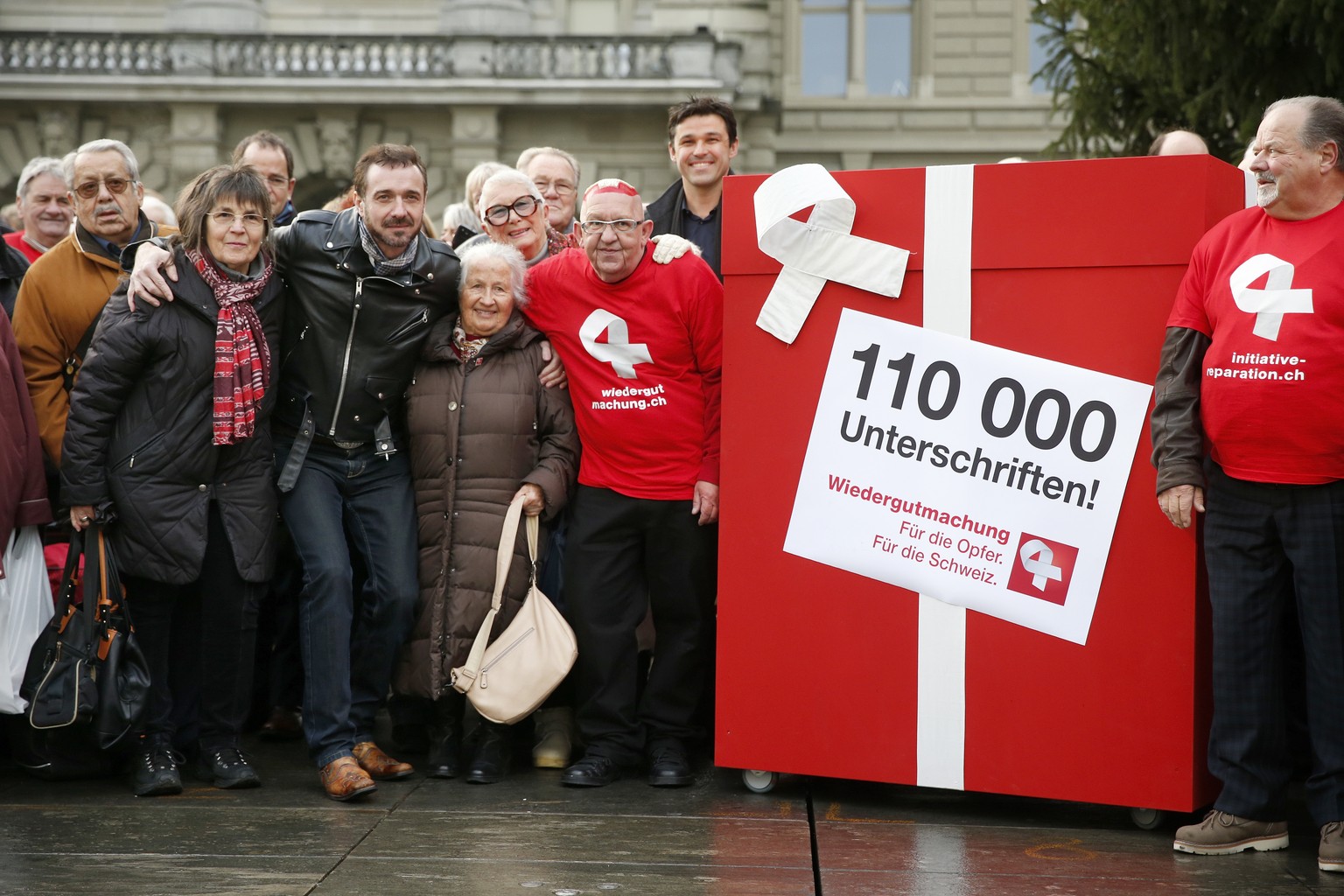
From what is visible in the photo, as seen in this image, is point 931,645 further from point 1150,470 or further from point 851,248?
point 851,248

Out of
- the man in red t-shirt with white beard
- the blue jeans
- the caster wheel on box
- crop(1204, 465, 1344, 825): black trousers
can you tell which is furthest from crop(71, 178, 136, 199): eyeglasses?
the caster wheel on box

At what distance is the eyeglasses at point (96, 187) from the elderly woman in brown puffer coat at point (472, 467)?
1179 millimetres

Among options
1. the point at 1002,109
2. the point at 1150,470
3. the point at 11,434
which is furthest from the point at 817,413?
the point at 1002,109

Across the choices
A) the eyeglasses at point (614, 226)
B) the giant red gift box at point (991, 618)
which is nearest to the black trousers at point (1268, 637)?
the giant red gift box at point (991, 618)

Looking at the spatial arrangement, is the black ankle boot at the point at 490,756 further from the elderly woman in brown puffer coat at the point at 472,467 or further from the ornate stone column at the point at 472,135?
the ornate stone column at the point at 472,135

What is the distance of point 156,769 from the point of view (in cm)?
481

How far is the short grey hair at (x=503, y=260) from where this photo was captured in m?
5.06

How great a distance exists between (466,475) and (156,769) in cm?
133

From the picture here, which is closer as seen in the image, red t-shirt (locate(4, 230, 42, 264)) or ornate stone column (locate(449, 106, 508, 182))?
red t-shirt (locate(4, 230, 42, 264))

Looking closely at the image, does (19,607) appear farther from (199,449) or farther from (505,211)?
(505,211)

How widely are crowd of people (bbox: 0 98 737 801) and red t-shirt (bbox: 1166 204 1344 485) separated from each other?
62.1 inches

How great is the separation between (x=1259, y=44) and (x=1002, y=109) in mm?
14438

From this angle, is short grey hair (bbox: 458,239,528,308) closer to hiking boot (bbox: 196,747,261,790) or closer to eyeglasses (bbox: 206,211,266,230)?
eyeglasses (bbox: 206,211,266,230)

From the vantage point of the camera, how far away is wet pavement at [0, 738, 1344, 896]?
3799mm
